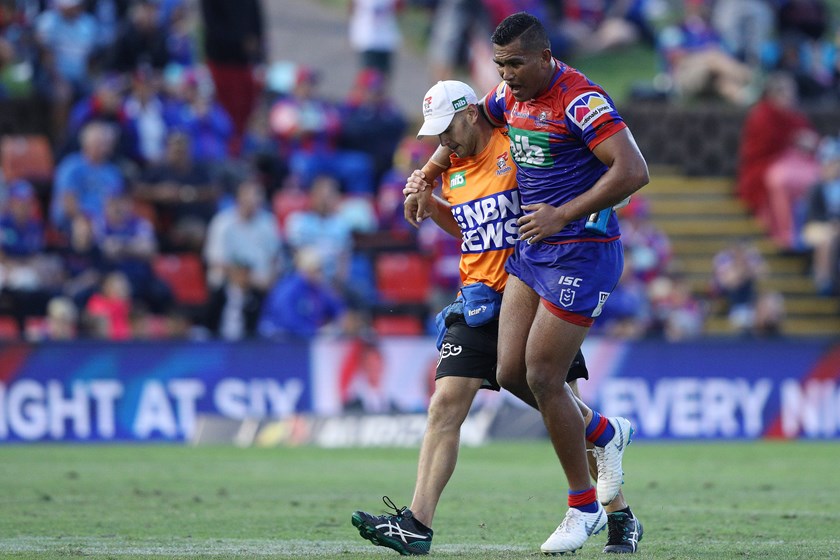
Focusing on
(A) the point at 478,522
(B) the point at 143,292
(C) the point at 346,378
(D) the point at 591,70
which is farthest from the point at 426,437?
(D) the point at 591,70

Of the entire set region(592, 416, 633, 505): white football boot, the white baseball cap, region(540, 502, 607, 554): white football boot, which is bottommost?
region(540, 502, 607, 554): white football boot

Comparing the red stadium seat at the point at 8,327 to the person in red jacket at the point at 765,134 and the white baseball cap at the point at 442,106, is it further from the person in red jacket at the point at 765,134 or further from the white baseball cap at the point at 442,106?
the person in red jacket at the point at 765,134

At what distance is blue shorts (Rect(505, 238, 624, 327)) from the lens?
7.31 metres

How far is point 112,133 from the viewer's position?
1889cm

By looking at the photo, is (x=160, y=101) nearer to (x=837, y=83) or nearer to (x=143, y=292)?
(x=143, y=292)

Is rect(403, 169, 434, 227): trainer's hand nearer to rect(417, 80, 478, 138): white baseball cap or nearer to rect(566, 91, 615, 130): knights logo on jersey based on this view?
rect(417, 80, 478, 138): white baseball cap

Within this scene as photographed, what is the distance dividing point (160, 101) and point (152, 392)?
512 centimetres

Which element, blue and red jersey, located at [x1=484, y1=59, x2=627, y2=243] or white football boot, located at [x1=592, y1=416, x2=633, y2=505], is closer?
blue and red jersey, located at [x1=484, y1=59, x2=627, y2=243]

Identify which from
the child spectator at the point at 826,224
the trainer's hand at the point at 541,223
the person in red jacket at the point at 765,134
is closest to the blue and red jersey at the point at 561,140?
the trainer's hand at the point at 541,223

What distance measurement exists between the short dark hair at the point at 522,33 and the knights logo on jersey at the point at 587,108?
0.33 metres

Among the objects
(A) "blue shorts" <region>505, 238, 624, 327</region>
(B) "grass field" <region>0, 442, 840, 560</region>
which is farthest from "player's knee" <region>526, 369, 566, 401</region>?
(B) "grass field" <region>0, 442, 840, 560</region>

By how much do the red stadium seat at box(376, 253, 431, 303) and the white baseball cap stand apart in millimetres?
11692

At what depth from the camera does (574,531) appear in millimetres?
7344

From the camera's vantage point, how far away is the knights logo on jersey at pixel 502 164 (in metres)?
7.79
